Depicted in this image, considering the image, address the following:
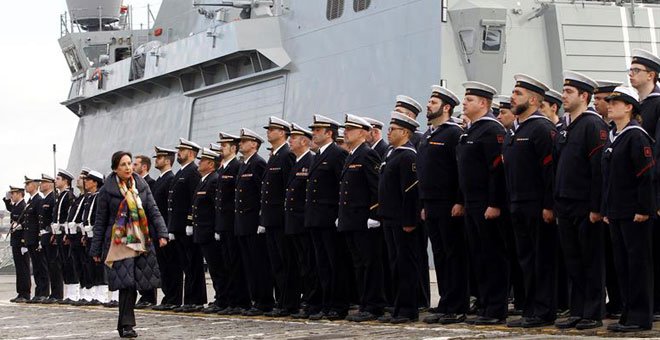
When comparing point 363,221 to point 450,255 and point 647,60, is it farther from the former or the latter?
point 647,60

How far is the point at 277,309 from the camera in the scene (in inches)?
484

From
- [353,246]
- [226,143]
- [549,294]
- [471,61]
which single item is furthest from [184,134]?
[549,294]

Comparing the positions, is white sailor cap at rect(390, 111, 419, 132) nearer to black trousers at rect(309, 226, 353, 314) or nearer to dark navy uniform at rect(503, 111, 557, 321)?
black trousers at rect(309, 226, 353, 314)

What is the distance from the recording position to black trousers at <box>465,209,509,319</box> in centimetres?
991

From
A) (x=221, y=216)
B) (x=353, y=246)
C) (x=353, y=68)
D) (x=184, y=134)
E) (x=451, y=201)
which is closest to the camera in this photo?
(x=451, y=201)

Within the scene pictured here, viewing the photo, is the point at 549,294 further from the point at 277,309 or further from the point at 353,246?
the point at 277,309

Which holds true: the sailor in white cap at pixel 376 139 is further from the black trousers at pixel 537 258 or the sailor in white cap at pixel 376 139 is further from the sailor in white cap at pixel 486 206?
the black trousers at pixel 537 258

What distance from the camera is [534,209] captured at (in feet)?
31.2

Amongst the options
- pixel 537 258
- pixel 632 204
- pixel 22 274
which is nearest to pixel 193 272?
pixel 537 258

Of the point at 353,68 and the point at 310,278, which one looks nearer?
the point at 310,278

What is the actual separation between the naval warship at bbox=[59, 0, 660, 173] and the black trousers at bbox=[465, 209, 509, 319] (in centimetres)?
902

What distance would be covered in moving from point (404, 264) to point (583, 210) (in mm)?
1919

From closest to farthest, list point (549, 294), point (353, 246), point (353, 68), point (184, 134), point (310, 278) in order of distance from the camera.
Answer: point (549, 294)
point (353, 246)
point (310, 278)
point (353, 68)
point (184, 134)

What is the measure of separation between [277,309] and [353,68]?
9.12 metres
